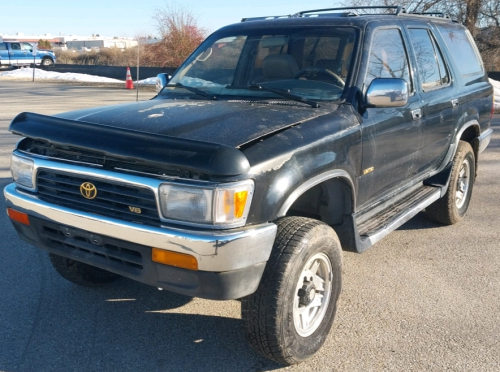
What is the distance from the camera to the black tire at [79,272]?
393cm

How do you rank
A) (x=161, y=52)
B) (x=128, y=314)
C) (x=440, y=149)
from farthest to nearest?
(x=161, y=52) → (x=440, y=149) → (x=128, y=314)

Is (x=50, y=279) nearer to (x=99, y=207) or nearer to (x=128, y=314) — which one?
(x=128, y=314)

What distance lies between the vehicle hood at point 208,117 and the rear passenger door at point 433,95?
1.34m

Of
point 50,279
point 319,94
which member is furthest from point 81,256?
point 319,94

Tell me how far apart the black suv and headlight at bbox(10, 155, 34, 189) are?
1 cm

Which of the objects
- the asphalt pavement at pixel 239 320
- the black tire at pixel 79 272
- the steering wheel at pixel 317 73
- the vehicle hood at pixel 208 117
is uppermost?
the steering wheel at pixel 317 73

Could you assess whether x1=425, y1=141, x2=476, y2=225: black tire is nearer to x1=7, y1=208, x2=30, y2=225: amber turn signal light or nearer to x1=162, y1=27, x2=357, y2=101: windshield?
x1=162, y1=27, x2=357, y2=101: windshield

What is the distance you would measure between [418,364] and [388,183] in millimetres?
1487

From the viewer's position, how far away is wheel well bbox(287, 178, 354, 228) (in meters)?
3.53

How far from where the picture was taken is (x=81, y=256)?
3.11 metres

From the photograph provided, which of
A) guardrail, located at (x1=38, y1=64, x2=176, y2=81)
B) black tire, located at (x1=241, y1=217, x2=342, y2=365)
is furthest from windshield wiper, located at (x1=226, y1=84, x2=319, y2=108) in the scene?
guardrail, located at (x1=38, y1=64, x2=176, y2=81)

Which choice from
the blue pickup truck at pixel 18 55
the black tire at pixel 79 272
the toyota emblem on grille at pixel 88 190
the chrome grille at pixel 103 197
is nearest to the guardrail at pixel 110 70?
the blue pickup truck at pixel 18 55

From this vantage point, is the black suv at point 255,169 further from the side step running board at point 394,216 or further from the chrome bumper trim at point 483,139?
the chrome bumper trim at point 483,139

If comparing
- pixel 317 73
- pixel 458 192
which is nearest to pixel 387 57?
pixel 317 73
